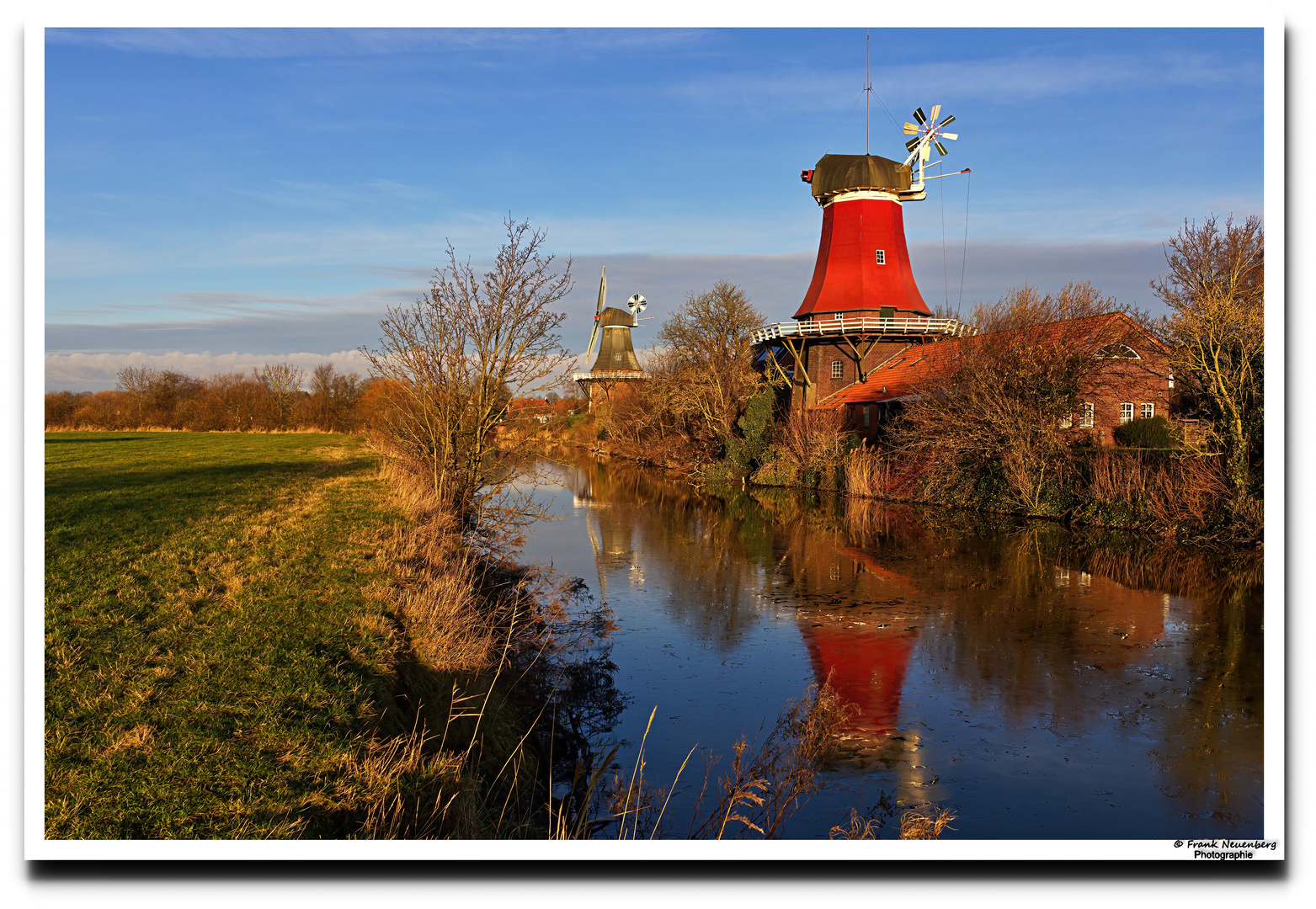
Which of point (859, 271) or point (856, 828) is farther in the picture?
point (859, 271)

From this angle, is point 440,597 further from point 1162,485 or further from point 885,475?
point 885,475

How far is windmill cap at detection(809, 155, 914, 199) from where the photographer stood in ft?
102

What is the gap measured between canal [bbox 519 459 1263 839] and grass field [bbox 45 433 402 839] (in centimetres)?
215

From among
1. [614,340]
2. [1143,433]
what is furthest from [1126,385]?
[614,340]

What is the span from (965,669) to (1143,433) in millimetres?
16571

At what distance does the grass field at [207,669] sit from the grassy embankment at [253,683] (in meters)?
0.01

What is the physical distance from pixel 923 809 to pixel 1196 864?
2.25m

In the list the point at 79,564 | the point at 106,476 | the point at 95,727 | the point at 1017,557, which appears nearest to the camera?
the point at 95,727

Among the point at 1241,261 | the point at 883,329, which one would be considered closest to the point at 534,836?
the point at 1241,261

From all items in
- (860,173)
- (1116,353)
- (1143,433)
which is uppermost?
(860,173)

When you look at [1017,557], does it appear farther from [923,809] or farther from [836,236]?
[836,236]

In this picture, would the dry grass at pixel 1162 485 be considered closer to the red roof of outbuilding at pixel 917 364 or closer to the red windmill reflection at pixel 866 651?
the red roof of outbuilding at pixel 917 364

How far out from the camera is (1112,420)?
22.5 metres

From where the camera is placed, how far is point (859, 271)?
102 ft
